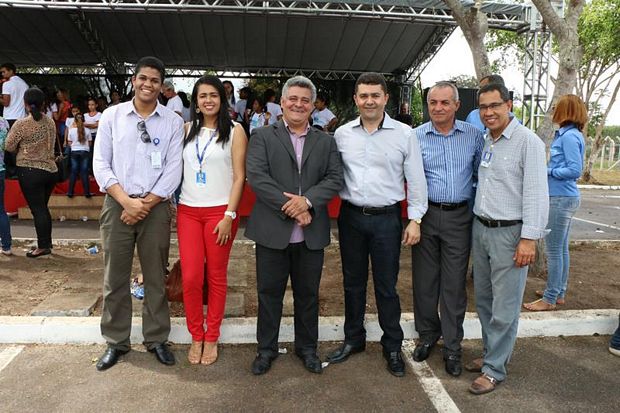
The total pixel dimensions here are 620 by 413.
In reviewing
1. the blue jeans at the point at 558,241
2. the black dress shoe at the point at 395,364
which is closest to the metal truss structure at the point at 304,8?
the blue jeans at the point at 558,241

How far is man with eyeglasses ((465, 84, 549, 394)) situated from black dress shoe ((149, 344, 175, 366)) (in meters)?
2.07

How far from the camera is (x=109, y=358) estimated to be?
11.3 ft

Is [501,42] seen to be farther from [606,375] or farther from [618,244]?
[606,375]

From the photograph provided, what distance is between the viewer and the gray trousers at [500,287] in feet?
10.5

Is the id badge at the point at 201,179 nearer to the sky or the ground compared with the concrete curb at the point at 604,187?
nearer to the sky

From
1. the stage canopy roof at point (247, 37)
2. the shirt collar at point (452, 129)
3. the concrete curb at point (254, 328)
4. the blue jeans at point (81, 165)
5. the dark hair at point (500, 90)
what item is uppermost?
the stage canopy roof at point (247, 37)

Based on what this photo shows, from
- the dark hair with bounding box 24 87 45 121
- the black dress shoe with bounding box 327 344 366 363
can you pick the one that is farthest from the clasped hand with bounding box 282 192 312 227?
the dark hair with bounding box 24 87 45 121

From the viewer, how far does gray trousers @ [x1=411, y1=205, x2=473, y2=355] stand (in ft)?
11.2

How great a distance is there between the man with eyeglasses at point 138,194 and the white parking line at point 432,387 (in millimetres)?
→ 1738

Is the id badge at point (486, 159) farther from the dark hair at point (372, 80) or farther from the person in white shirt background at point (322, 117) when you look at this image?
the person in white shirt background at point (322, 117)

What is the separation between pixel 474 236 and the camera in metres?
3.40

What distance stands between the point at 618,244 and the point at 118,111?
23.0ft

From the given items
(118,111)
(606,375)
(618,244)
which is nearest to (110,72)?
(118,111)

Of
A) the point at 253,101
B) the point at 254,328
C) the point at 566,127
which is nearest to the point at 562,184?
the point at 566,127
